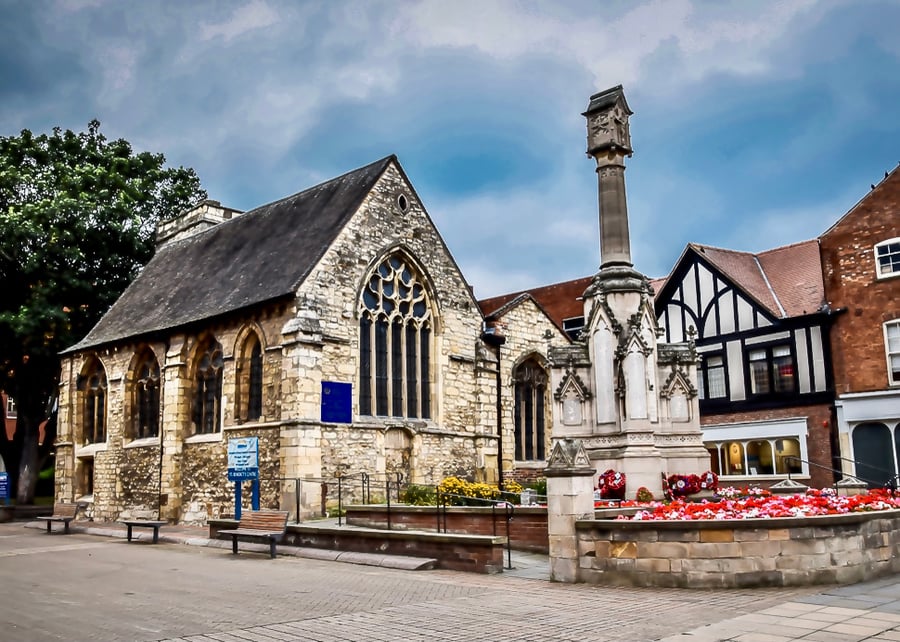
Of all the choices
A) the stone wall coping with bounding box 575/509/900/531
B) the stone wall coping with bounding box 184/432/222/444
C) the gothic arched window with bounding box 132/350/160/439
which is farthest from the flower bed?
the gothic arched window with bounding box 132/350/160/439

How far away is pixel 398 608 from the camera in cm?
969

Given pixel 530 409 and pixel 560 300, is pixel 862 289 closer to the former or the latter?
pixel 530 409

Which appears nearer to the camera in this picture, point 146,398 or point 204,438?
point 204,438

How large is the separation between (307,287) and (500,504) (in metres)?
7.78

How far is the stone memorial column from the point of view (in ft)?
37.3

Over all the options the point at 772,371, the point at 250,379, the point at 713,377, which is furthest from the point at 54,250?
the point at 772,371

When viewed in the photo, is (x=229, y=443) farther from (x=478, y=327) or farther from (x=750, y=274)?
(x=750, y=274)

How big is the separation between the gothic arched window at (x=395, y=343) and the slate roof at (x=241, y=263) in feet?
6.72

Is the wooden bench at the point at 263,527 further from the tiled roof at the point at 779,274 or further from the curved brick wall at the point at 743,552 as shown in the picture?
the tiled roof at the point at 779,274

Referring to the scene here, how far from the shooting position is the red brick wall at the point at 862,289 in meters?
25.0

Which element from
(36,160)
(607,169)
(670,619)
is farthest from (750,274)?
(36,160)

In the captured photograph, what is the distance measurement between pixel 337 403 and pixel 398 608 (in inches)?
460

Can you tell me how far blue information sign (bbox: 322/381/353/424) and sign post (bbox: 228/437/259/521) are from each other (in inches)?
69.7

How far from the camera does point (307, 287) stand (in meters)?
21.2
